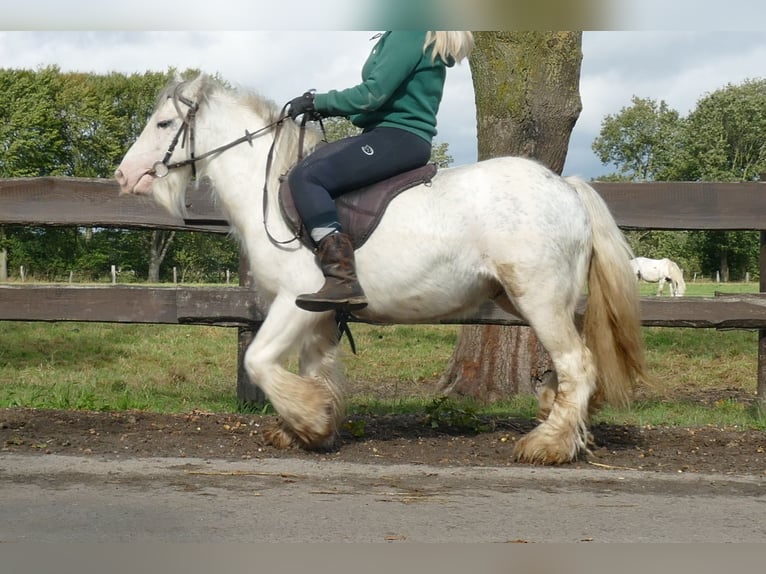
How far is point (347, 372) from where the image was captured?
11461 mm

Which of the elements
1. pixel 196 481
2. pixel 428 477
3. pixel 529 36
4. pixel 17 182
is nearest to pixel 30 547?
pixel 196 481

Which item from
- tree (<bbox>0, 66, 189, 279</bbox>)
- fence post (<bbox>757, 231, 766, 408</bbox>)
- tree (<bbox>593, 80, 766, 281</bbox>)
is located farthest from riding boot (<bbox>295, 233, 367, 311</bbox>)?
tree (<bbox>593, 80, 766, 281</bbox>)

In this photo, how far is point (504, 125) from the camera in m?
8.30

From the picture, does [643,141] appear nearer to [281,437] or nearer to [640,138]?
[640,138]

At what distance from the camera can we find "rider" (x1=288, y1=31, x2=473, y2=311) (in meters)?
5.27

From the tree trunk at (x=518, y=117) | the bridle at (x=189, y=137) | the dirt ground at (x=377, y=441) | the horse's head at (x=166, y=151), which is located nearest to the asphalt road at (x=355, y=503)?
the dirt ground at (x=377, y=441)

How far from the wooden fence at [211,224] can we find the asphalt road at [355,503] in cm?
225

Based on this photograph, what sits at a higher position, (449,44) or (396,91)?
(449,44)

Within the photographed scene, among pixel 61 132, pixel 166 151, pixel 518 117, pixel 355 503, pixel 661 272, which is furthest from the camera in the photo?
pixel 661 272

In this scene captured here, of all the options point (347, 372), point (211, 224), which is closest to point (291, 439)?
point (211, 224)

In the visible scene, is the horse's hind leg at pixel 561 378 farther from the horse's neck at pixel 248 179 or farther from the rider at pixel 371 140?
the horse's neck at pixel 248 179

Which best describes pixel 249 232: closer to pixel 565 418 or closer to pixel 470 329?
pixel 565 418

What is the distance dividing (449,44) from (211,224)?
9.45 feet

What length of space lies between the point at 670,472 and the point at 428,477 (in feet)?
4.63
